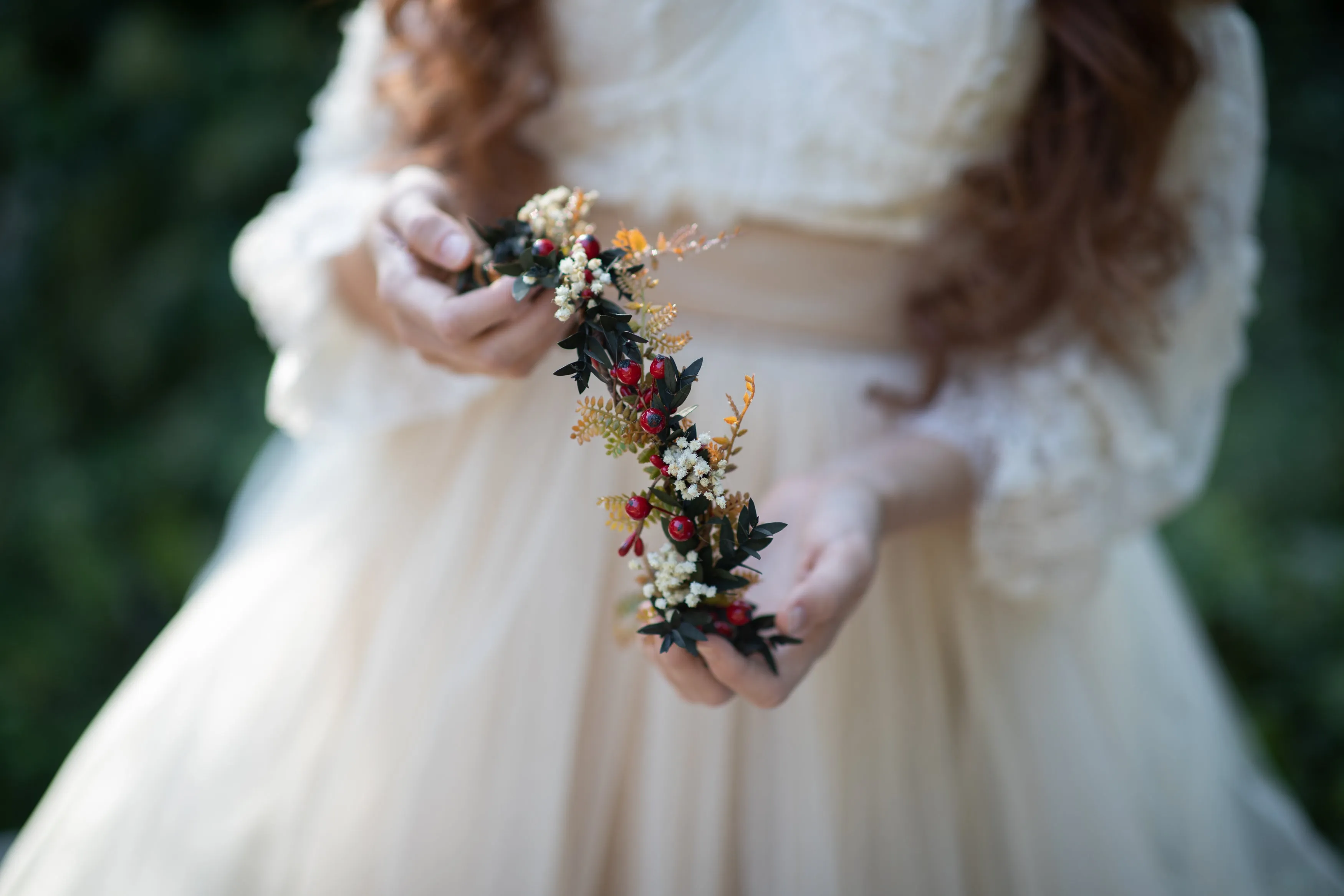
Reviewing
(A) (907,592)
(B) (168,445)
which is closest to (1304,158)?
(A) (907,592)

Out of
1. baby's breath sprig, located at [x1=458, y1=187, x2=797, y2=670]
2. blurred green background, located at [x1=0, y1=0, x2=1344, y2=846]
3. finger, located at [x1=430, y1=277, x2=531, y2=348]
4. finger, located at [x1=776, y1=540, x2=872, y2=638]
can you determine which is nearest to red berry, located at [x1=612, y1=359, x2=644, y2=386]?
baby's breath sprig, located at [x1=458, y1=187, x2=797, y2=670]

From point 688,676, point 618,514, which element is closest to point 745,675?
point 688,676

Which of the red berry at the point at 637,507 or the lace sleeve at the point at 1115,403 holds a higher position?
the lace sleeve at the point at 1115,403

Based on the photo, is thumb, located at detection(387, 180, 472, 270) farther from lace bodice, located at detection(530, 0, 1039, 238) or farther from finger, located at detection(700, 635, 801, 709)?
finger, located at detection(700, 635, 801, 709)

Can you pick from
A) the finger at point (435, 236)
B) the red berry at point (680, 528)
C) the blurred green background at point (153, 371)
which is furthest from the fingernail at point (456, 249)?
the blurred green background at point (153, 371)

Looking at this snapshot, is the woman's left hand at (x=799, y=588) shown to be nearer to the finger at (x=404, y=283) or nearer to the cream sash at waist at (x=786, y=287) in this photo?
the cream sash at waist at (x=786, y=287)

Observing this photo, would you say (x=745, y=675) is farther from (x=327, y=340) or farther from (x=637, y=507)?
(x=327, y=340)
